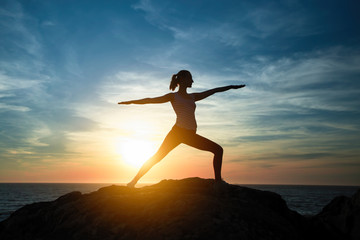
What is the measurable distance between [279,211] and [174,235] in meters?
2.81

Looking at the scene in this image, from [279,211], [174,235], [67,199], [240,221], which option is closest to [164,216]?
[174,235]

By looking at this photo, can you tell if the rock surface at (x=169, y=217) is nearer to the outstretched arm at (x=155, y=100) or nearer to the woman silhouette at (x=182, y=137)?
the woman silhouette at (x=182, y=137)

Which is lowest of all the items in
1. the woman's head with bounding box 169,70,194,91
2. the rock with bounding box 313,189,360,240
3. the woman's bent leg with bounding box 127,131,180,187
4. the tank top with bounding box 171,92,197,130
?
the rock with bounding box 313,189,360,240

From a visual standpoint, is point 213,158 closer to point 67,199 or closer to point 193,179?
point 193,179

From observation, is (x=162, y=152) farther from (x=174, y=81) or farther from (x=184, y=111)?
(x=174, y=81)

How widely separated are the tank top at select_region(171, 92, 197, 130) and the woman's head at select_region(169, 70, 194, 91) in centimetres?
36

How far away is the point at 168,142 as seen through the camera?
6.05 metres

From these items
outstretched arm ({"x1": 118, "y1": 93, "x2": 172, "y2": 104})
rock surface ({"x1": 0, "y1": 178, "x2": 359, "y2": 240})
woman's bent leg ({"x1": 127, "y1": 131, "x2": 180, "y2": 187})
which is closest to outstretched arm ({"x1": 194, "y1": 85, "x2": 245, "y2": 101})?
outstretched arm ({"x1": 118, "y1": 93, "x2": 172, "y2": 104})

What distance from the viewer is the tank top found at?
599 centimetres

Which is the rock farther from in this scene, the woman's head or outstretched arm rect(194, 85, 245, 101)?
the woman's head

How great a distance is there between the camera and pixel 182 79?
634 centimetres

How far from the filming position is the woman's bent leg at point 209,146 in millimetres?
6039

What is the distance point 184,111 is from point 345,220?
3.96 meters

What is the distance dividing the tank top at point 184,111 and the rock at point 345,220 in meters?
3.38
